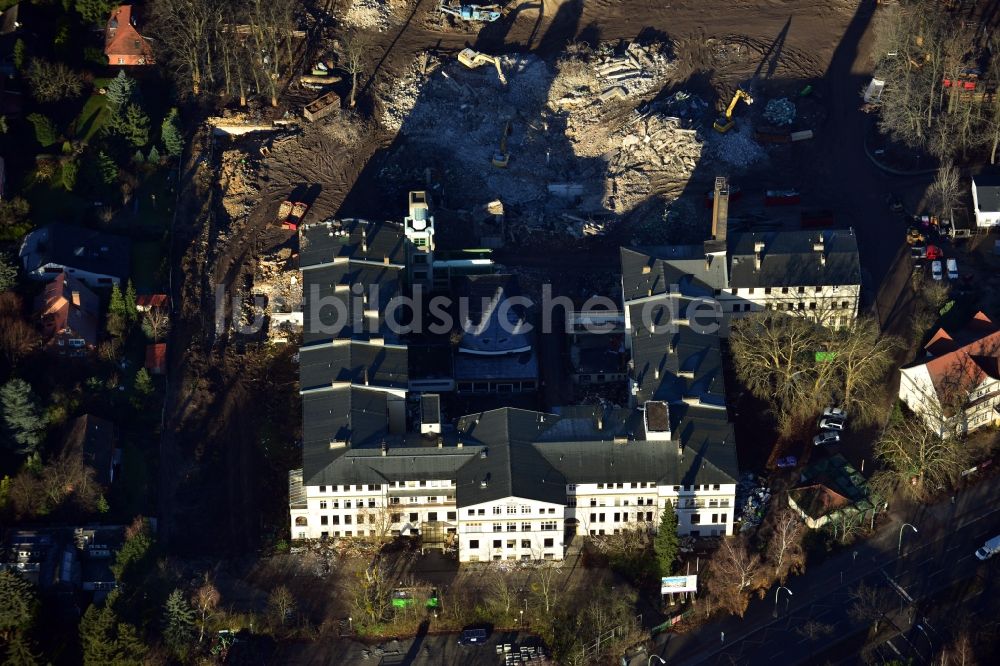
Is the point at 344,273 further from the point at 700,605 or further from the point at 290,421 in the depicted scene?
the point at 700,605

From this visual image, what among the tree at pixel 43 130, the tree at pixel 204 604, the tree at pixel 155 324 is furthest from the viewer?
the tree at pixel 43 130

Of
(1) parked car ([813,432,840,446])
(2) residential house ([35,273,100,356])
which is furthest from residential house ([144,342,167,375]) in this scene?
(1) parked car ([813,432,840,446])

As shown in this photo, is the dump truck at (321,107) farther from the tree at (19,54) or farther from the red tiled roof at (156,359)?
the red tiled roof at (156,359)

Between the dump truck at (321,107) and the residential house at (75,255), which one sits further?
the dump truck at (321,107)

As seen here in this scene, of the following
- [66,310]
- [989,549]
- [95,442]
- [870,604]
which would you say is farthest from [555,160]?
[989,549]

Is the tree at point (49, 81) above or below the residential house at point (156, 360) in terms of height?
above

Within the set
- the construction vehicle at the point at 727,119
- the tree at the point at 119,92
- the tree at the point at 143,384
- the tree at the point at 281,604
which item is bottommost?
the tree at the point at 281,604

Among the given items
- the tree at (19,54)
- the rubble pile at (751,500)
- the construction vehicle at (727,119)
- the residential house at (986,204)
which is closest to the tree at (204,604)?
the rubble pile at (751,500)

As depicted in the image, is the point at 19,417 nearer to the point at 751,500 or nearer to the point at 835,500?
the point at 751,500
